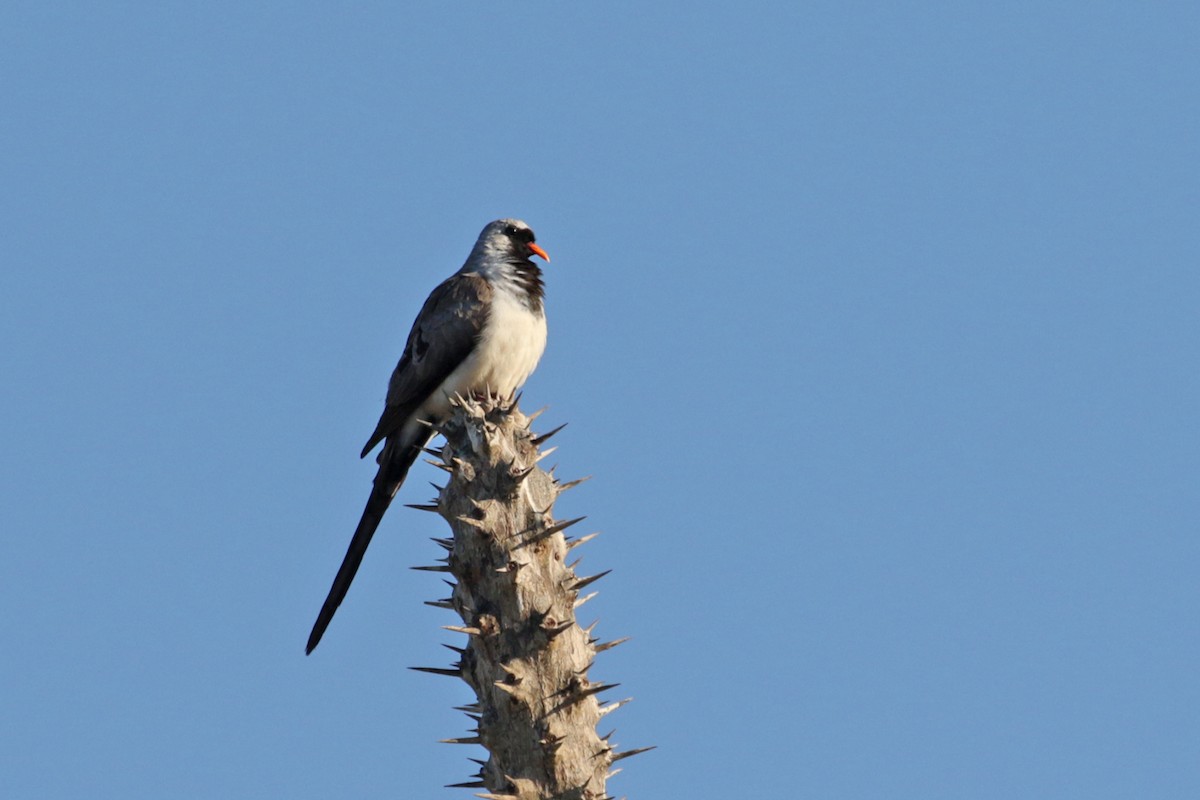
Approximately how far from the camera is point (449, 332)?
950 cm

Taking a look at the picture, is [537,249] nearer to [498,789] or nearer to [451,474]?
[451,474]

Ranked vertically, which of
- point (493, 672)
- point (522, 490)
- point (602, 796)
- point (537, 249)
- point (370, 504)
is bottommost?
point (602, 796)

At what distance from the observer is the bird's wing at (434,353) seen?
9.46 metres

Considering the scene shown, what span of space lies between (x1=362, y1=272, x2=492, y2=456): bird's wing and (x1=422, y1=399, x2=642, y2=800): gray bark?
380 centimetres

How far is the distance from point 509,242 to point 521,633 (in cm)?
573

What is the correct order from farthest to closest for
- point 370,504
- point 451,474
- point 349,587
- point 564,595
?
1. point 370,504
2. point 349,587
3. point 451,474
4. point 564,595

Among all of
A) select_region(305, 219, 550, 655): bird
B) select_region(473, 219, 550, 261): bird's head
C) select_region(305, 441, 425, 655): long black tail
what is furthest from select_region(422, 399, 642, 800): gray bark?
select_region(473, 219, 550, 261): bird's head

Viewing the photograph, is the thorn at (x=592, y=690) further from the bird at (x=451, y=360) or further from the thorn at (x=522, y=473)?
the bird at (x=451, y=360)

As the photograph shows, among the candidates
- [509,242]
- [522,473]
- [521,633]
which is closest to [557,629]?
[521,633]

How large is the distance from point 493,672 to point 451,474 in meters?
0.97

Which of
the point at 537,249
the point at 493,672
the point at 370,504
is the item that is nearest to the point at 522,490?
the point at 493,672

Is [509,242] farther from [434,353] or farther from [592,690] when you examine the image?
[592,690]

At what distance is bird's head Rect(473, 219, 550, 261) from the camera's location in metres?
10.4

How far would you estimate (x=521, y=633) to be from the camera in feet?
16.8
